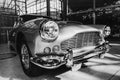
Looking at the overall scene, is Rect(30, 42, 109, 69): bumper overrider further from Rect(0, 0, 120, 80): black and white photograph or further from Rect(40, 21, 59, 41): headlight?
Rect(40, 21, 59, 41): headlight

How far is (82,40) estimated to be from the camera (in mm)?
1854

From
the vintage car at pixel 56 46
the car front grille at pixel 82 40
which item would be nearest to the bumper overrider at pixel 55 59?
the vintage car at pixel 56 46

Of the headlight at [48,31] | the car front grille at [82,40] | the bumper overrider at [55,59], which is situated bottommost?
the bumper overrider at [55,59]

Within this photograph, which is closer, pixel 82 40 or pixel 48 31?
pixel 48 31

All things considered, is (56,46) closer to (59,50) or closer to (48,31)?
(59,50)

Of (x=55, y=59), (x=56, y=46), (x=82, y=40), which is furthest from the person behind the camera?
(x=82, y=40)

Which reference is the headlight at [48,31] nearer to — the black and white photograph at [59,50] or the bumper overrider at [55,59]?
the black and white photograph at [59,50]

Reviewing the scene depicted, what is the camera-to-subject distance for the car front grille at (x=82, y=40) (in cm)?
167

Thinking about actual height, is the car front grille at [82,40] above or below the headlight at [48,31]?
below

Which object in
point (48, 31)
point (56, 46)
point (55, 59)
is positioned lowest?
point (55, 59)

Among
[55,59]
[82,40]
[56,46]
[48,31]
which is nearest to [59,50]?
[56,46]

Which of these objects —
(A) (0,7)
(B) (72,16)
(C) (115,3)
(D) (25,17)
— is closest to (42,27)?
(D) (25,17)

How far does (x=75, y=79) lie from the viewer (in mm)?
1776

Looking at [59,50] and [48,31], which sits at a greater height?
[48,31]
